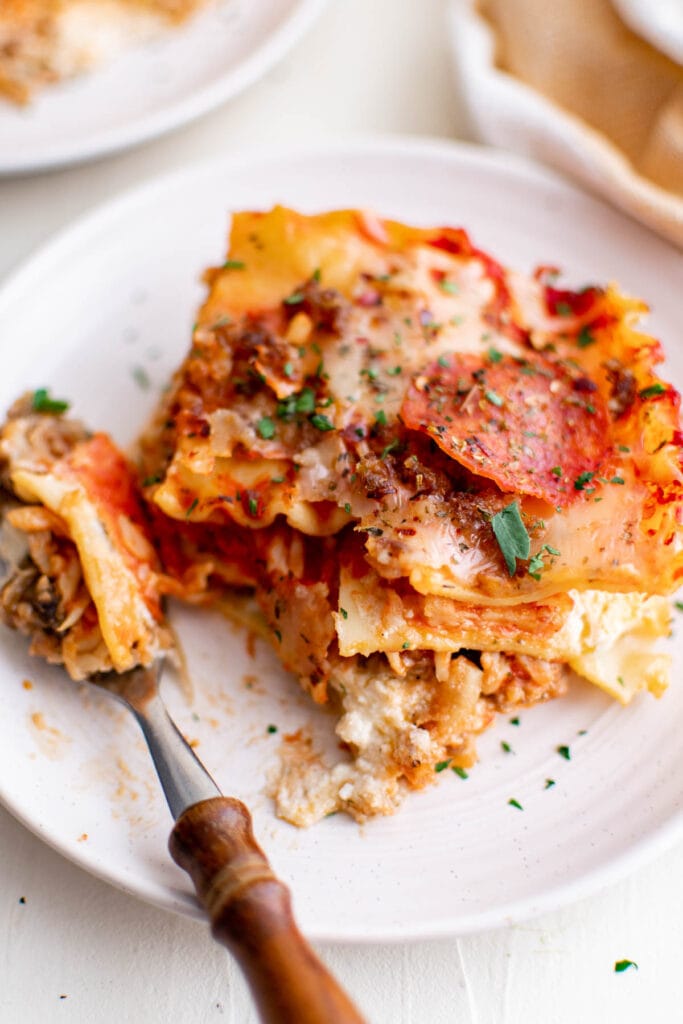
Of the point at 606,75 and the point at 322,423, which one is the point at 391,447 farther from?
the point at 606,75

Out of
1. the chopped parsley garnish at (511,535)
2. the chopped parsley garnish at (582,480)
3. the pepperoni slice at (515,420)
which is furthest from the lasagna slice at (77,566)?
the chopped parsley garnish at (582,480)

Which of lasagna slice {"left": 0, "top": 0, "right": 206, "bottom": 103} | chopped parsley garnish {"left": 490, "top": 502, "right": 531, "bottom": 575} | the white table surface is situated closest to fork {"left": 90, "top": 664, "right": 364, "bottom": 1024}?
the white table surface

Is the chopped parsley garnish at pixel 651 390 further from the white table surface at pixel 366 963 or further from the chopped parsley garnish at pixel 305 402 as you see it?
the white table surface at pixel 366 963

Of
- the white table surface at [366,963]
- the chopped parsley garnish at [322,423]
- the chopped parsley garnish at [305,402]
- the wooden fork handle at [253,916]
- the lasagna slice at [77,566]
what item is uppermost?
the chopped parsley garnish at [305,402]

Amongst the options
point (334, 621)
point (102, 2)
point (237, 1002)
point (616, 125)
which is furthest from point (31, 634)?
point (102, 2)

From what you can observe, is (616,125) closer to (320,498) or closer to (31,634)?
(320,498)

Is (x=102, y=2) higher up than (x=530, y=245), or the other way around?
(x=102, y=2)

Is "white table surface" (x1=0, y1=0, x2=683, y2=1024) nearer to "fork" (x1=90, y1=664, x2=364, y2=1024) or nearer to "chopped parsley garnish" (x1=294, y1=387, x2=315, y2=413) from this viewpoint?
"fork" (x1=90, y1=664, x2=364, y2=1024)
